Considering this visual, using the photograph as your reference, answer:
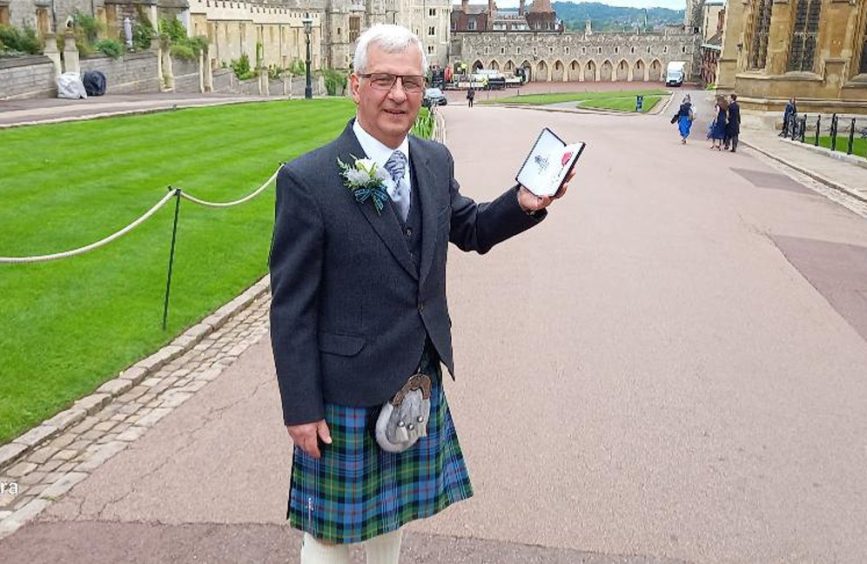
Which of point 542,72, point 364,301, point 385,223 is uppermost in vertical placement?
point 385,223

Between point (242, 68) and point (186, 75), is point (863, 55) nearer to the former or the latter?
point (186, 75)

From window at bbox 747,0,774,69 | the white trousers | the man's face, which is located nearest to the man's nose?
the man's face

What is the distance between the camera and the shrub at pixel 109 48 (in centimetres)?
3581

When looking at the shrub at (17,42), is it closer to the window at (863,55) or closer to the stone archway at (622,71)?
the window at (863,55)

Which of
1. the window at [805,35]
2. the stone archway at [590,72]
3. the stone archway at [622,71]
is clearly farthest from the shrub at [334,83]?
the stone archway at [622,71]

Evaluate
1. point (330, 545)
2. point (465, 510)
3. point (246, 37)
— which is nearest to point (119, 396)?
point (465, 510)

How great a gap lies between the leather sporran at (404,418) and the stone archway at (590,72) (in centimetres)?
11879

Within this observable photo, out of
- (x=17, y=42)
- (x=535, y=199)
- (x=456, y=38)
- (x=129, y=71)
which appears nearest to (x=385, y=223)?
(x=535, y=199)

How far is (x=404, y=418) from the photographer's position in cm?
325

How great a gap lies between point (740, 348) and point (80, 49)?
33324 millimetres

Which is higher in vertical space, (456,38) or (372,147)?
(456,38)

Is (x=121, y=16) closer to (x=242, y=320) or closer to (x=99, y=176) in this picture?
(x=99, y=176)

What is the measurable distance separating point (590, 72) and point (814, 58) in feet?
299

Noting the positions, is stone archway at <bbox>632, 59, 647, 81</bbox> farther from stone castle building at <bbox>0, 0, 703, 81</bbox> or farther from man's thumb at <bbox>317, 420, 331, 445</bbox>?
man's thumb at <bbox>317, 420, 331, 445</bbox>
